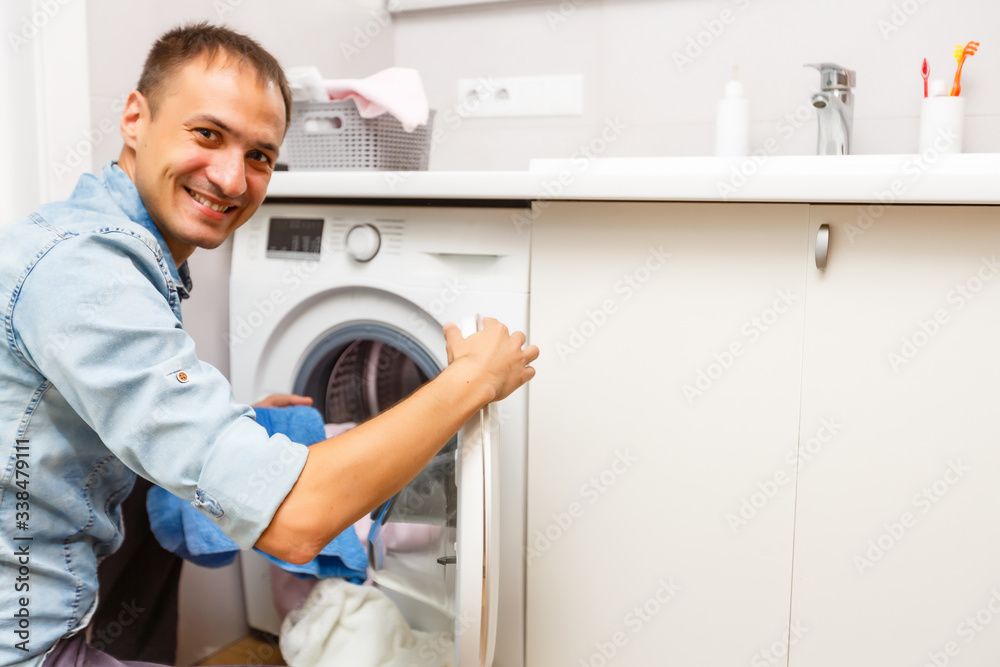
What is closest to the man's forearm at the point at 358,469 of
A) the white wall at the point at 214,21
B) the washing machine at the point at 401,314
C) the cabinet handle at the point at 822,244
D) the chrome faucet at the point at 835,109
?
the washing machine at the point at 401,314

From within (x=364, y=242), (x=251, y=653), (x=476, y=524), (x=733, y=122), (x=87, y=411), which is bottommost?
(x=251, y=653)

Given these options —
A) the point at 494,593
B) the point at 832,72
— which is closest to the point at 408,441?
the point at 494,593

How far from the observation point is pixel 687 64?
1588 millimetres

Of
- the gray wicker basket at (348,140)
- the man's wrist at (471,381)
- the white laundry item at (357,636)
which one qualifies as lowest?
the white laundry item at (357,636)

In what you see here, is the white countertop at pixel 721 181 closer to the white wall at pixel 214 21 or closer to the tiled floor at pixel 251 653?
the white wall at pixel 214 21

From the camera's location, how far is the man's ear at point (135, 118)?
0.85 meters

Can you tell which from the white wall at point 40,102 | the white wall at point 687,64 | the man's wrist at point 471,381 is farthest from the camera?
the white wall at point 687,64

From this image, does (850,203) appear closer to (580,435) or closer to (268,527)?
(580,435)

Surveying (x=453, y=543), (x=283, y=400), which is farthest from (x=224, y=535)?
(x=453, y=543)

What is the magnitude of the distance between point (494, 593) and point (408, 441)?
250 millimetres

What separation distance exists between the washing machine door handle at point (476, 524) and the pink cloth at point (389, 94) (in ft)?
2.07

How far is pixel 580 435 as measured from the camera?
114 cm

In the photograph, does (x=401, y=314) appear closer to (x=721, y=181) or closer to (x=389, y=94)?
(x=389, y=94)

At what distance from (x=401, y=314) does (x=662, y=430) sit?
440 mm
